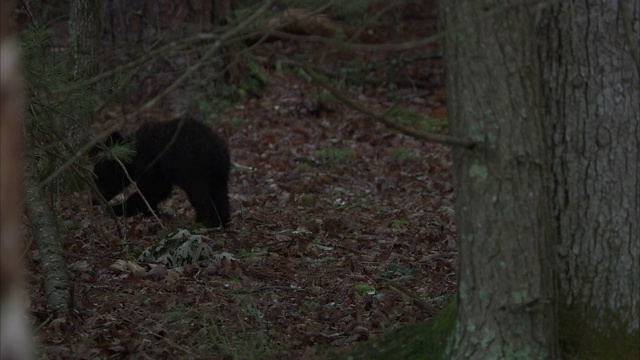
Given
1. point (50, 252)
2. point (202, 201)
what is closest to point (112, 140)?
point (202, 201)

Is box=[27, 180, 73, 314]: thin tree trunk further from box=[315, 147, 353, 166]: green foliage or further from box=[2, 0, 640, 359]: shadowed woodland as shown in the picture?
box=[315, 147, 353, 166]: green foliage

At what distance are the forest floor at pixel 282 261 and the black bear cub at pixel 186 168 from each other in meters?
0.28

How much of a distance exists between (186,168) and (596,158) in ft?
20.6

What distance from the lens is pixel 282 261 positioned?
8.03 meters

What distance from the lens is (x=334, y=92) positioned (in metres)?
4.13

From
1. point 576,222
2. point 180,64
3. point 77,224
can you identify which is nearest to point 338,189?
point 77,224

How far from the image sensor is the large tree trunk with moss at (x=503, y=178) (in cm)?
407


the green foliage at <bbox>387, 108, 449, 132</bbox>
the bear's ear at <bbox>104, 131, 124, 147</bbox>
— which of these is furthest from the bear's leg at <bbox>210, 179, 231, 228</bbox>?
the green foliage at <bbox>387, 108, 449, 132</bbox>

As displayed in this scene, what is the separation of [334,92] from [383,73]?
14.3 metres

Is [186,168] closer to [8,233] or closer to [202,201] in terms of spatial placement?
[202,201]

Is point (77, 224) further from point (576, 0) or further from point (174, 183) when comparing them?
point (576, 0)

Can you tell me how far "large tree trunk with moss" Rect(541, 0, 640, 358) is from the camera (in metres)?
4.44

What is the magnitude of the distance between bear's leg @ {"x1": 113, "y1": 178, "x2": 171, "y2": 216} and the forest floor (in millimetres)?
239

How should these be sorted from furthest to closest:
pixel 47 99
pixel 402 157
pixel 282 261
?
pixel 402 157 → pixel 282 261 → pixel 47 99
